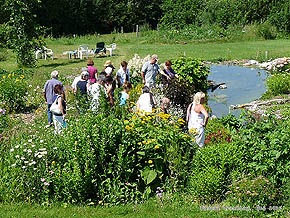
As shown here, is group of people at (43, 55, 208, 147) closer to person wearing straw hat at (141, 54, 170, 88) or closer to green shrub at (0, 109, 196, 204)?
person wearing straw hat at (141, 54, 170, 88)

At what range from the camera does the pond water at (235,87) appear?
47.4 ft

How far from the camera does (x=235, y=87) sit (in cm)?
1736

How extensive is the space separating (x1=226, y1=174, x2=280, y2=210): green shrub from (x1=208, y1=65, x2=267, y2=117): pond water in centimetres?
690

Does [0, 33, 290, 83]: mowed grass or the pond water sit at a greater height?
[0, 33, 290, 83]: mowed grass

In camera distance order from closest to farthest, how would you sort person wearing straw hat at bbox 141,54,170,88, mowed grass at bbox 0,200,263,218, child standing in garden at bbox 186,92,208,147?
mowed grass at bbox 0,200,263,218
child standing in garden at bbox 186,92,208,147
person wearing straw hat at bbox 141,54,170,88

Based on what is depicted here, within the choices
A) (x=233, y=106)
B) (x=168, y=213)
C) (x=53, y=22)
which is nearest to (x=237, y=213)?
(x=168, y=213)

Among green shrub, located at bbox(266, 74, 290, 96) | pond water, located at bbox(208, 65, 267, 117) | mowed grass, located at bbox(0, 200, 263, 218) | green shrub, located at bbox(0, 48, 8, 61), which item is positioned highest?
green shrub, located at bbox(0, 48, 8, 61)

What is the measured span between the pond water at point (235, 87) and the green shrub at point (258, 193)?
6900mm

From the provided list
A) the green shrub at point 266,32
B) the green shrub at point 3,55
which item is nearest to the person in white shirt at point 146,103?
the green shrub at point 3,55

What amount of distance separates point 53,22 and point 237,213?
4670 centimetres

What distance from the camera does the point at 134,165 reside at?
270 inches

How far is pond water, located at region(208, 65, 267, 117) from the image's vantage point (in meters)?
14.4

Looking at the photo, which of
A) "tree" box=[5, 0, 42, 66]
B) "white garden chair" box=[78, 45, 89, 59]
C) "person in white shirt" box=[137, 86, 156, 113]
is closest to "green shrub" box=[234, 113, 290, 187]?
"person in white shirt" box=[137, 86, 156, 113]

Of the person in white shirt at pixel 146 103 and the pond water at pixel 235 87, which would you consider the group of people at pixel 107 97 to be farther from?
the pond water at pixel 235 87
